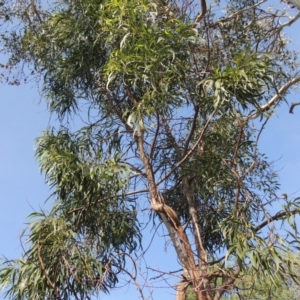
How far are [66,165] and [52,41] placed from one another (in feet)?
4.13

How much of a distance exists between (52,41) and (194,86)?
51.9 inches

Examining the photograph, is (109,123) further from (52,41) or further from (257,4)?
(257,4)

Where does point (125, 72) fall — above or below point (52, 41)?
below

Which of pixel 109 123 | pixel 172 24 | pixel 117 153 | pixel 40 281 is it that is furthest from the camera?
pixel 109 123

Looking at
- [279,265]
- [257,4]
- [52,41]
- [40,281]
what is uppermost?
[257,4]

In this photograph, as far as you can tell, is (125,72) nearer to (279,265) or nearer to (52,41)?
(52,41)

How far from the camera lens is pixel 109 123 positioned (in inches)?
173

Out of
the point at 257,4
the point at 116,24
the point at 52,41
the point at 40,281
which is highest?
the point at 257,4

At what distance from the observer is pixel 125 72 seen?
3.68 metres

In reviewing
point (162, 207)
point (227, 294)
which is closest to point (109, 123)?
point (162, 207)

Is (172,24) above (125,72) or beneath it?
above

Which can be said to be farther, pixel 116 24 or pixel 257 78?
pixel 116 24

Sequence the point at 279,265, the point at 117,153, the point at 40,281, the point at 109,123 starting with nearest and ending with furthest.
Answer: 1. the point at 279,265
2. the point at 40,281
3. the point at 117,153
4. the point at 109,123

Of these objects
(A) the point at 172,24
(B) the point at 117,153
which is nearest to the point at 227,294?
(B) the point at 117,153
